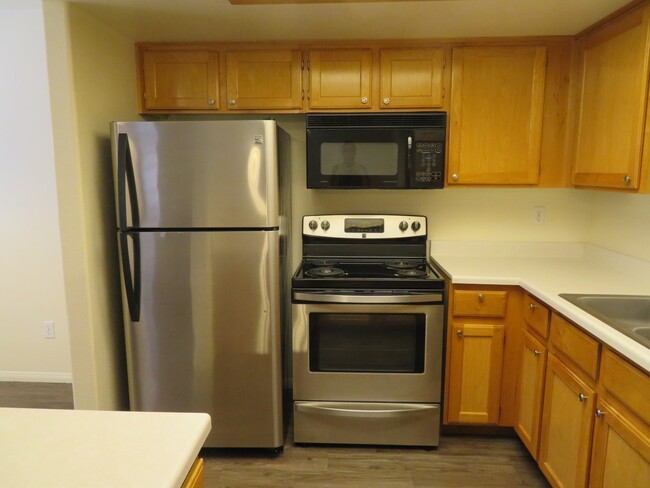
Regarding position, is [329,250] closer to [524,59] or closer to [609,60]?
[524,59]

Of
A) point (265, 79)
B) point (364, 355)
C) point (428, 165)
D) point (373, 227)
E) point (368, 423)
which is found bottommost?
point (368, 423)

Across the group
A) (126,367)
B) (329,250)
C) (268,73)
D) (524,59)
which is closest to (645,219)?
(524,59)

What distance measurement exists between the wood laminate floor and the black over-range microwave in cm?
141

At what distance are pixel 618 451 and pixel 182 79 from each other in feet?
8.48

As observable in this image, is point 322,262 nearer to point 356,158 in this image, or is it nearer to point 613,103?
point 356,158

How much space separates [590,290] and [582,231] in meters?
0.99

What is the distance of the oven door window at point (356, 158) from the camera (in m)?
2.48

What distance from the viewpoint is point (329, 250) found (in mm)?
2775

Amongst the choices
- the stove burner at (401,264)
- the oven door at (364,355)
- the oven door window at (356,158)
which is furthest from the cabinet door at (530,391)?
the oven door window at (356,158)

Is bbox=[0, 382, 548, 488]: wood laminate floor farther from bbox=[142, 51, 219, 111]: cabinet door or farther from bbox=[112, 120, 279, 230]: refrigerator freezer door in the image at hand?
bbox=[142, 51, 219, 111]: cabinet door

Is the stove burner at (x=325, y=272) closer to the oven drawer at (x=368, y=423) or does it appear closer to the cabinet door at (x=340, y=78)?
the oven drawer at (x=368, y=423)

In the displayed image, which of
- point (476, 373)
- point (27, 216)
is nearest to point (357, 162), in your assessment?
point (476, 373)

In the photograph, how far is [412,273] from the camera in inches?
95.0

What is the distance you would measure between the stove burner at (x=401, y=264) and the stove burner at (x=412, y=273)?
96 millimetres
